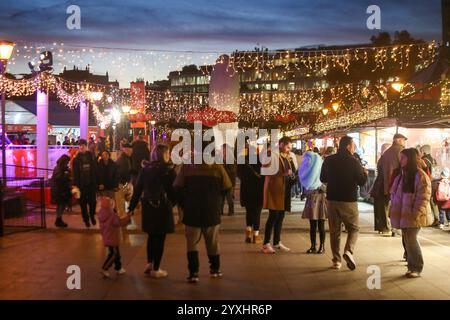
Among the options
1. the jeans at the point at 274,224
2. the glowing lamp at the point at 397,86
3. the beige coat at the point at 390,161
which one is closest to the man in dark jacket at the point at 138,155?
the jeans at the point at 274,224

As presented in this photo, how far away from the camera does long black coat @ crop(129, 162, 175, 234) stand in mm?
7852

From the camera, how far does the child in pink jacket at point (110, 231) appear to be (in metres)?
7.95

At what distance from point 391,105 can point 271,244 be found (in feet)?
19.8

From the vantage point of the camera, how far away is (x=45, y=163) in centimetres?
2003

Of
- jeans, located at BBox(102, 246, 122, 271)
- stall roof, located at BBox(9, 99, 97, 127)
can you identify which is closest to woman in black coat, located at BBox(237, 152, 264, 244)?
jeans, located at BBox(102, 246, 122, 271)

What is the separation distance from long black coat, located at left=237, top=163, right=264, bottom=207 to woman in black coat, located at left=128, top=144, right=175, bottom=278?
3.06 metres

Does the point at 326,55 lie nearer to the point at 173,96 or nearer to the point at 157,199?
the point at 157,199

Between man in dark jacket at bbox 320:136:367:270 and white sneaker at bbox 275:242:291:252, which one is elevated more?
man in dark jacket at bbox 320:136:367:270

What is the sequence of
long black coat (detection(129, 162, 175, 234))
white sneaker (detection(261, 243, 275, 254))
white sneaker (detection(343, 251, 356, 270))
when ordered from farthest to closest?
white sneaker (detection(261, 243, 275, 254)) → white sneaker (detection(343, 251, 356, 270)) → long black coat (detection(129, 162, 175, 234))

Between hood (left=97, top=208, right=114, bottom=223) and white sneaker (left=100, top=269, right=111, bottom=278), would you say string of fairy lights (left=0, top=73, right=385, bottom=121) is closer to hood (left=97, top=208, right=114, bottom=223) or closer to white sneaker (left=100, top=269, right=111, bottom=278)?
hood (left=97, top=208, right=114, bottom=223)

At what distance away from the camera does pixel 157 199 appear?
7.85m

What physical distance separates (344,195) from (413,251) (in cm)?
122
